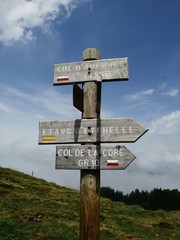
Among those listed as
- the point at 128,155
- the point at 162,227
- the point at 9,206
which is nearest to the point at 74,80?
the point at 128,155

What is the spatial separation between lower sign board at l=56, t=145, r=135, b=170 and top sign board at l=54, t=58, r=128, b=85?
1.76 meters

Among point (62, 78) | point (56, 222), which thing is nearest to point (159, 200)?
point (56, 222)

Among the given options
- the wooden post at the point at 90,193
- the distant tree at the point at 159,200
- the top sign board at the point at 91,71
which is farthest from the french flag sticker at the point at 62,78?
the distant tree at the point at 159,200

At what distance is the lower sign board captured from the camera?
23.4ft

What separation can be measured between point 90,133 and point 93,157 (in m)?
0.60

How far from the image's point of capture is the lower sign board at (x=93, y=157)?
7.13 metres

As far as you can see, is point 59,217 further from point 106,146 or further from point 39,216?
point 106,146

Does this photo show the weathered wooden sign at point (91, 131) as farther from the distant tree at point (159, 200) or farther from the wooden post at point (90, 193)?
the distant tree at point (159, 200)

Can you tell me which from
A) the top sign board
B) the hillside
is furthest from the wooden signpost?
the hillside

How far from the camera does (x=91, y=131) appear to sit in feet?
24.7

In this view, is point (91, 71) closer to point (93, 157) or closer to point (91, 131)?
point (91, 131)

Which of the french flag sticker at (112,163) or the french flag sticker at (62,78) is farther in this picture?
the french flag sticker at (62,78)

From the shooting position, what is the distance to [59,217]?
28000 mm

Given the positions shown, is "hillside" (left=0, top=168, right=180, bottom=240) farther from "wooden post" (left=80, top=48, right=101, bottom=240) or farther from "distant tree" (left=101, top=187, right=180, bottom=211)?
"distant tree" (left=101, top=187, right=180, bottom=211)
